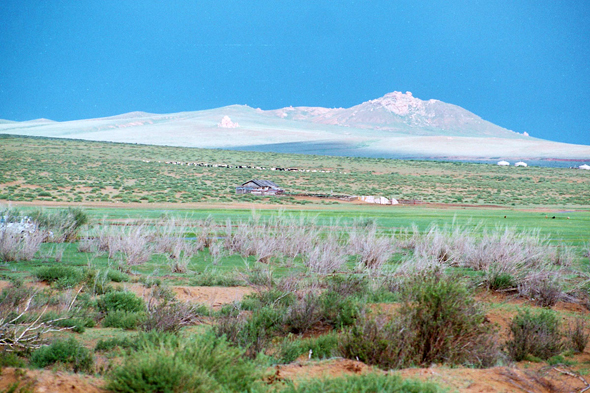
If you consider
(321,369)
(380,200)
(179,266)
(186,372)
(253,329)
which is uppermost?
(186,372)

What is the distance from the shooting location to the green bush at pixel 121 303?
32.1 ft

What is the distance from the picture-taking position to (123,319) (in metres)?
9.09

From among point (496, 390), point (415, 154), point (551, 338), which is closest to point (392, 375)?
point (496, 390)

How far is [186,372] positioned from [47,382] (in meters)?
1.20

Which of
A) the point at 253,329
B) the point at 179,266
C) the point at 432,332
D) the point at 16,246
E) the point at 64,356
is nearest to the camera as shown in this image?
the point at 64,356

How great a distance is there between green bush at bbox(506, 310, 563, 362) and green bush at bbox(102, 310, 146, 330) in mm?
5322

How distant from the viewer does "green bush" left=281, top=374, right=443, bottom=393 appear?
4.96 meters

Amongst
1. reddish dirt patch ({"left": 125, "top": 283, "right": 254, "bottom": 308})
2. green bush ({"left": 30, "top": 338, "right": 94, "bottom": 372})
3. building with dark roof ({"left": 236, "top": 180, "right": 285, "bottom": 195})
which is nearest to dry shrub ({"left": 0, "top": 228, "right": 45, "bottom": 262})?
reddish dirt patch ({"left": 125, "top": 283, "right": 254, "bottom": 308})

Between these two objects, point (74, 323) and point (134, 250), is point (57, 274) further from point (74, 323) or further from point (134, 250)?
point (74, 323)

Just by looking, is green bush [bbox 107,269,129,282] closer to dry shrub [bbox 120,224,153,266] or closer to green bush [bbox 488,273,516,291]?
dry shrub [bbox 120,224,153,266]

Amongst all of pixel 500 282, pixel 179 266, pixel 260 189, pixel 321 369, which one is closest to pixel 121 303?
pixel 179 266

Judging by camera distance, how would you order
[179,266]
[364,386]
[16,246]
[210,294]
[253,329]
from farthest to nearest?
[16,246] < [179,266] < [210,294] < [253,329] < [364,386]

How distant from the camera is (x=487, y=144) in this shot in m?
190

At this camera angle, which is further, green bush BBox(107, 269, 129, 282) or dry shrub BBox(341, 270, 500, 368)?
green bush BBox(107, 269, 129, 282)
